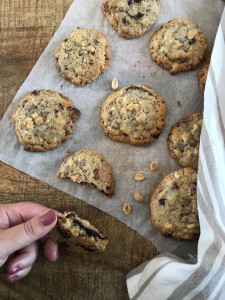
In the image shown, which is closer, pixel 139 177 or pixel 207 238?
pixel 207 238

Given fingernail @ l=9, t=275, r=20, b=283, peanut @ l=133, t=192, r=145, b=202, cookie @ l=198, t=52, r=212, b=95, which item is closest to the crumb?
peanut @ l=133, t=192, r=145, b=202

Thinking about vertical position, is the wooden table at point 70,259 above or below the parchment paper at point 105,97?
below

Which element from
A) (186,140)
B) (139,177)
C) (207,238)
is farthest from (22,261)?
(186,140)

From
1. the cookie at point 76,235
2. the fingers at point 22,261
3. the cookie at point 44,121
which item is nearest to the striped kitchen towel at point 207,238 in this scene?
the cookie at point 76,235

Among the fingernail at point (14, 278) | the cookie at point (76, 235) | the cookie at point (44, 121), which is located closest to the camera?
the cookie at point (76, 235)

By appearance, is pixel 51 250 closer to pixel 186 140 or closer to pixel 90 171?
pixel 90 171

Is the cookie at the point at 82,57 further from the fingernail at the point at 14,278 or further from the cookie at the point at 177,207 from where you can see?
the fingernail at the point at 14,278

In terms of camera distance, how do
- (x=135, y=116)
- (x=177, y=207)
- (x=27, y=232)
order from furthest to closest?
(x=135, y=116) < (x=177, y=207) < (x=27, y=232)

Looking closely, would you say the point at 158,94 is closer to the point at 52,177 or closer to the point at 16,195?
the point at 52,177
